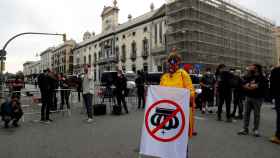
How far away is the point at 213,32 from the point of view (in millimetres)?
34438

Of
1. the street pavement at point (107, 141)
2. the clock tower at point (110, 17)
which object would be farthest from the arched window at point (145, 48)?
the street pavement at point (107, 141)

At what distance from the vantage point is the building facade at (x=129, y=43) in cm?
4175

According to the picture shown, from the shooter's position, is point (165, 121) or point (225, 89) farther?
point (225, 89)

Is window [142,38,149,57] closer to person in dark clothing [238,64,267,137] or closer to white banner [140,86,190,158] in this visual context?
person in dark clothing [238,64,267,137]

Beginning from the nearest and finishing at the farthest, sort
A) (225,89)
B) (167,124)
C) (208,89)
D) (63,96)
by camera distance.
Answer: (167,124)
(225,89)
(208,89)
(63,96)

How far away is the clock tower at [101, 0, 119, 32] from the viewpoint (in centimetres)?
6031

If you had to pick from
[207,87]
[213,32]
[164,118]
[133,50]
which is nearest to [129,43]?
[133,50]

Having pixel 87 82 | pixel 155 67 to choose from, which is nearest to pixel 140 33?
pixel 155 67

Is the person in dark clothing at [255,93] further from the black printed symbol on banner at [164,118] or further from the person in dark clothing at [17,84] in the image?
the person in dark clothing at [17,84]

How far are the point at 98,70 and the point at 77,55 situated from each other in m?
17.8

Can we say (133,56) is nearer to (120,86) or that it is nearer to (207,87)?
(120,86)

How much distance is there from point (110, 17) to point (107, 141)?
192 feet

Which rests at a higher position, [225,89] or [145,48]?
→ [145,48]

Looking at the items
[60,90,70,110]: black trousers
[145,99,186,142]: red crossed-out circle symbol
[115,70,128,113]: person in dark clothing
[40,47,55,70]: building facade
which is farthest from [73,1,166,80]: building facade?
[40,47,55,70]: building facade
